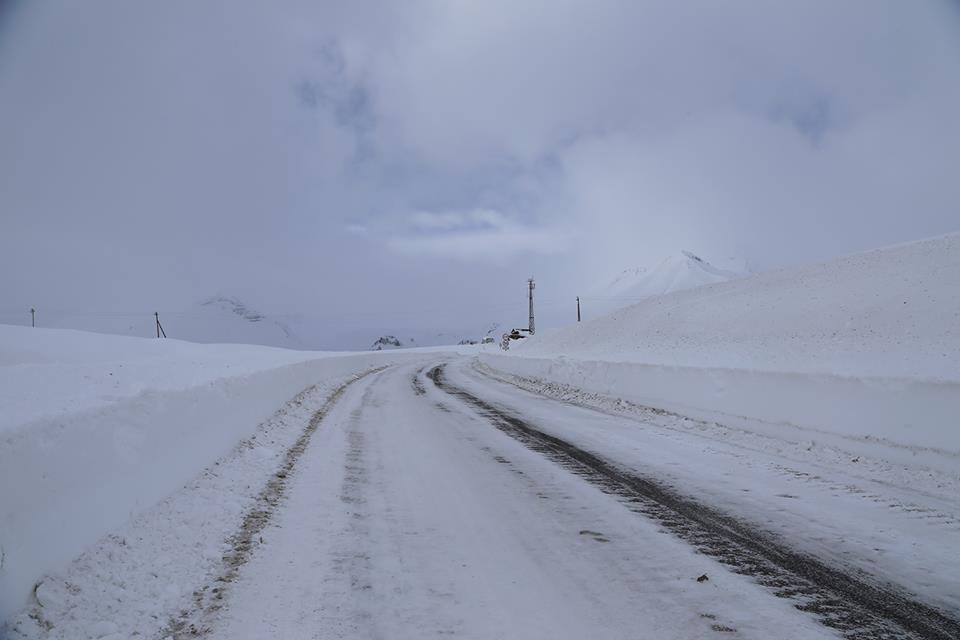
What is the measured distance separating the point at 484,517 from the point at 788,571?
229 cm

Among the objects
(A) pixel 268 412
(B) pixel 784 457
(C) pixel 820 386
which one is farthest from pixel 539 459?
(A) pixel 268 412

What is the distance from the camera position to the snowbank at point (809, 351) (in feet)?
23.2

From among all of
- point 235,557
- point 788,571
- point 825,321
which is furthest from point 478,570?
point 825,321

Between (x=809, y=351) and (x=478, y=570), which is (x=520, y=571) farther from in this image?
(x=809, y=351)

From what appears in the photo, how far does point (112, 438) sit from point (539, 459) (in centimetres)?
465

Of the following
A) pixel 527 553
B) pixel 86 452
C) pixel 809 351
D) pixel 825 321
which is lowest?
pixel 527 553

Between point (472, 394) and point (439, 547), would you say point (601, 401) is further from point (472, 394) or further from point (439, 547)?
point (439, 547)

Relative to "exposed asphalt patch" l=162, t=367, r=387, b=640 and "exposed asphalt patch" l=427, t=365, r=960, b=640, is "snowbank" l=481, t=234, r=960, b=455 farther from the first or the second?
"exposed asphalt patch" l=162, t=367, r=387, b=640

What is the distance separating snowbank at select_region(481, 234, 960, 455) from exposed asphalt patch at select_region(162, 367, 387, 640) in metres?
6.98

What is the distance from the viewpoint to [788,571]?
3619 mm

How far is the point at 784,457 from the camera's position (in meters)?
7.29

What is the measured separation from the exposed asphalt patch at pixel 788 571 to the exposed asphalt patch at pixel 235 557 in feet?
10.4

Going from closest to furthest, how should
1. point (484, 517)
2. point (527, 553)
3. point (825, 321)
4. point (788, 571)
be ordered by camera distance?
1. point (788, 571)
2. point (527, 553)
3. point (484, 517)
4. point (825, 321)

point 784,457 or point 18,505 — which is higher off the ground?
point 18,505
